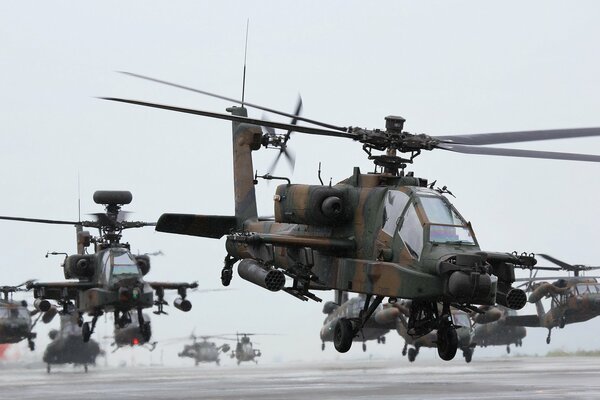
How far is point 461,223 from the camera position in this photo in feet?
66.2

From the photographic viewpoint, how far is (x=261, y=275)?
869 inches

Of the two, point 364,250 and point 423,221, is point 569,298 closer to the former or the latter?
point 364,250

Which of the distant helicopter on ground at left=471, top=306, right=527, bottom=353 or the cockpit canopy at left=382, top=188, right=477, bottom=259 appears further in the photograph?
the distant helicopter on ground at left=471, top=306, right=527, bottom=353

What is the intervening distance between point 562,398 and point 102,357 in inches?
→ 1415

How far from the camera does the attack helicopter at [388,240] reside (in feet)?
63.2

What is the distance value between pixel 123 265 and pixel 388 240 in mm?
A: 19275

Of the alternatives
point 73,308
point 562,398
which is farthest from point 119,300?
point 562,398

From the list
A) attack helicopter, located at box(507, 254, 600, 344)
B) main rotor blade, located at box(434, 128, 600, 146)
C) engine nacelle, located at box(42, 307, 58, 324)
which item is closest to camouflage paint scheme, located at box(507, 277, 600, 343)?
attack helicopter, located at box(507, 254, 600, 344)

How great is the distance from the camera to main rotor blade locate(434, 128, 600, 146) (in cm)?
1966

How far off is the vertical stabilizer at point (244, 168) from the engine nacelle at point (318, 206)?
518 cm

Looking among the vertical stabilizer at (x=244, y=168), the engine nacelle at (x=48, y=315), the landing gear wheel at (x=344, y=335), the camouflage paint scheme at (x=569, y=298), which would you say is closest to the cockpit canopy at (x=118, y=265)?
the engine nacelle at (x=48, y=315)

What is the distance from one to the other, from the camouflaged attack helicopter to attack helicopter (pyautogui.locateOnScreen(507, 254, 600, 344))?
643 inches

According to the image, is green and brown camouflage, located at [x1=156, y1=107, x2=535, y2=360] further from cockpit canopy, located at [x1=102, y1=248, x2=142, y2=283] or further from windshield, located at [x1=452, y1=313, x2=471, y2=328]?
windshield, located at [x1=452, y1=313, x2=471, y2=328]

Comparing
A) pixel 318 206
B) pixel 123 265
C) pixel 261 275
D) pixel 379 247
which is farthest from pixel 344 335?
pixel 123 265
